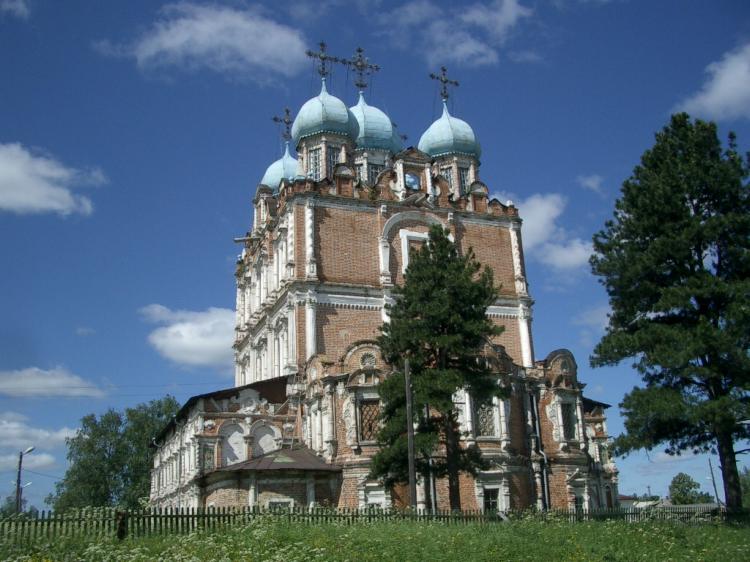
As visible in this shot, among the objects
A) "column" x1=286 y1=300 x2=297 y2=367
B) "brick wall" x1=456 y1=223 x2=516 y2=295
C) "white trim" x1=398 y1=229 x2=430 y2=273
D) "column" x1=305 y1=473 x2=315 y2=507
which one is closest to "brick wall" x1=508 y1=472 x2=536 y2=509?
"column" x1=305 y1=473 x2=315 y2=507

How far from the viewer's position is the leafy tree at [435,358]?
2547 centimetres

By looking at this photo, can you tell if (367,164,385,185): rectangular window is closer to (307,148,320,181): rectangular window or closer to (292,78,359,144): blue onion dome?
(292,78,359,144): blue onion dome

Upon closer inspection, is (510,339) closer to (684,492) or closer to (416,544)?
(416,544)

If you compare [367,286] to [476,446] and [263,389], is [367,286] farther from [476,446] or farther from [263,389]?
[476,446]

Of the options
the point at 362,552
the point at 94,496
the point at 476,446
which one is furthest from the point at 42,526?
the point at 94,496

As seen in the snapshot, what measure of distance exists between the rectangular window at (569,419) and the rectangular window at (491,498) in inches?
196

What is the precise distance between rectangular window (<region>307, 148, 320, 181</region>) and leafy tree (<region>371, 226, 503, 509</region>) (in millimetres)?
19960

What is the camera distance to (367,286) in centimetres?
4162

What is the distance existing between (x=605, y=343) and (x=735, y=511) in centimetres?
611

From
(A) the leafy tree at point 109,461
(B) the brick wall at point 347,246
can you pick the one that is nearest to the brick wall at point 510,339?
(B) the brick wall at point 347,246

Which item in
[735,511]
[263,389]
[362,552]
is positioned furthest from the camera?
[263,389]

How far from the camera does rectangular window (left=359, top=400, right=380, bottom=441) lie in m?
31.9

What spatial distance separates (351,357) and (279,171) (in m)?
26.7

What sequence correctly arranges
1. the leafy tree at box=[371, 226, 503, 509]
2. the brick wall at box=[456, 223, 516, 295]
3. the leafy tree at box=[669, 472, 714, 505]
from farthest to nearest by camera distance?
the leafy tree at box=[669, 472, 714, 505], the brick wall at box=[456, 223, 516, 295], the leafy tree at box=[371, 226, 503, 509]
